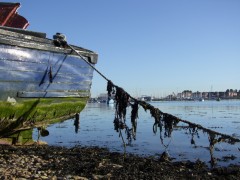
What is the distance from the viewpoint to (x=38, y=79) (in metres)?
9.13

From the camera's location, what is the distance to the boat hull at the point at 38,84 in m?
8.22

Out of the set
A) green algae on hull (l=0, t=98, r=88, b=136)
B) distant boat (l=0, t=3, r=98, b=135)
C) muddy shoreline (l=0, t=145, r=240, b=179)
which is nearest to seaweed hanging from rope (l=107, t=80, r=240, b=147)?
distant boat (l=0, t=3, r=98, b=135)

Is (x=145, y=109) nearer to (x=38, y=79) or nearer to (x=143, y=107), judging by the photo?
(x=143, y=107)

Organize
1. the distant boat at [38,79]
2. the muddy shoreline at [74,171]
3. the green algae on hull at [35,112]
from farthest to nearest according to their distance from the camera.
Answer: the muddy shoreline at [74,171] → the green algae on hull at [35,112] → the distant boat at [38,79]

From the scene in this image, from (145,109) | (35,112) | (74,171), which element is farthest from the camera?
(74,171)

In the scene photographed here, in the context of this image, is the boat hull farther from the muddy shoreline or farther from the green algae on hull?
the muddy shoreline

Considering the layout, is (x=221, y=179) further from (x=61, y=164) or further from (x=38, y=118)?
(x=38, y=118)

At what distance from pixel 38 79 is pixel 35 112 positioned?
1.08m

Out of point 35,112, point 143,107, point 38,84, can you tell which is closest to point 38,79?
point 38,84

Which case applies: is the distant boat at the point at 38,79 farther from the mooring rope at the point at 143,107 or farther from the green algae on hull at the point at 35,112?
the mooring rope at the point at 143,107

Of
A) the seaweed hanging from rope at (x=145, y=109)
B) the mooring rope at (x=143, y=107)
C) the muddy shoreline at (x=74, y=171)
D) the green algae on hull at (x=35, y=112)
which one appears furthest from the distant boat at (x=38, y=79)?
the seaweed hanging from rope at (x=145, y=109)

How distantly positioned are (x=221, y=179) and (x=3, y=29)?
8968 millimetres

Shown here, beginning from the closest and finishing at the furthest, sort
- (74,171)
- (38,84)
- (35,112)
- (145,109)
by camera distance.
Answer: (145,109) → (38,84) → (35,112) → (74,171)

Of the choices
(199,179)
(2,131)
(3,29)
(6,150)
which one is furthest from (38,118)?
(199,179)
